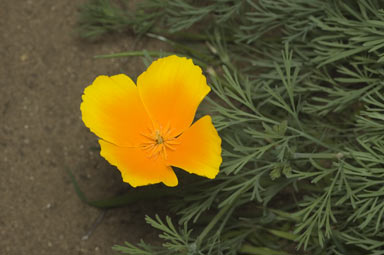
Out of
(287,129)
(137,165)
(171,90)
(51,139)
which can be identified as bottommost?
(51,139)

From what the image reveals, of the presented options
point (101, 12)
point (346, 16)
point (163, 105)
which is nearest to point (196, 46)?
point (101, 12)

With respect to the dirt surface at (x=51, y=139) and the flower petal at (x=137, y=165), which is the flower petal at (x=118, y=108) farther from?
the dirt surface at (x=51, y=139)

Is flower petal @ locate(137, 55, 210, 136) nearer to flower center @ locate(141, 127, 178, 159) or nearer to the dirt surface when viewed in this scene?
flower center @ locate(141, 127, 178, 159)

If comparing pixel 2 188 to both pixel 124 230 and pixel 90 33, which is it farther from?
pixel 90 33

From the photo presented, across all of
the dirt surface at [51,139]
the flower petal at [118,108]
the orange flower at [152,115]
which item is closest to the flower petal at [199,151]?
the orange flower at [152,115]

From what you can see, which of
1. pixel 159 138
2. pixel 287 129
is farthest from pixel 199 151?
pixel 287 129

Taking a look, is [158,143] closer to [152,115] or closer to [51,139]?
[152,115]

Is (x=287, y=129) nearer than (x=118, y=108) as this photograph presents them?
No
